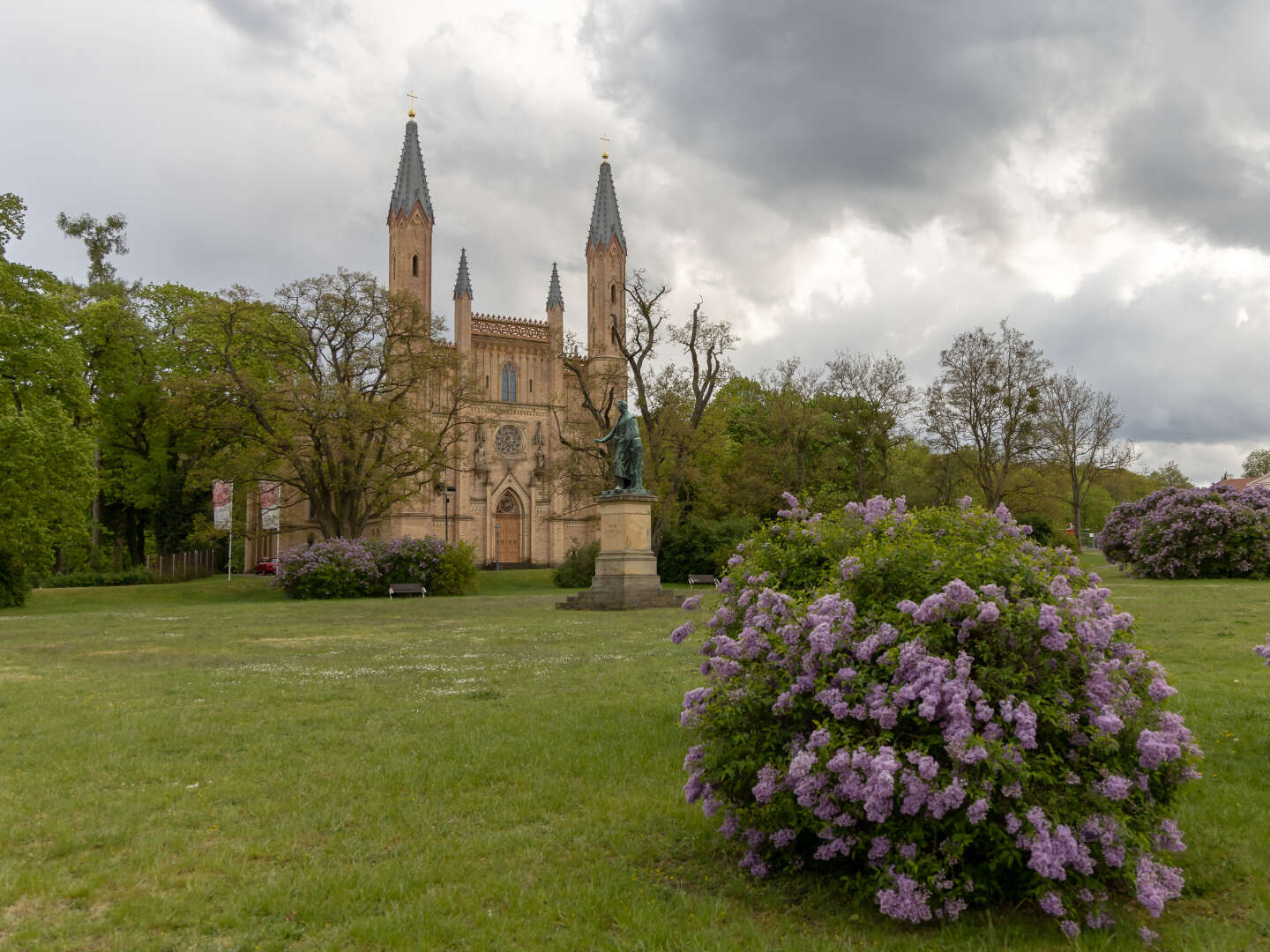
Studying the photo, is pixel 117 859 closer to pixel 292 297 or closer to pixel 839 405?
pixel 292 297

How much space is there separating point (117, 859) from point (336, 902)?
1.38 meters

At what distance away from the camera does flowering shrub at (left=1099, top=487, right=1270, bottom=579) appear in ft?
90.3

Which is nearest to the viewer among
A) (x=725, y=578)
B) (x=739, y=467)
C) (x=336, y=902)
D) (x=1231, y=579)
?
(x=336, y=902)

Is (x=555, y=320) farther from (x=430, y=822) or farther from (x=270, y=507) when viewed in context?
(x=430, y=822)

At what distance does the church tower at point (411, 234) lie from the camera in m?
55.4

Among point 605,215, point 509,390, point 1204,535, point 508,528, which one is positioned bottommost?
point 1204,535

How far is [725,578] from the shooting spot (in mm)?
5582

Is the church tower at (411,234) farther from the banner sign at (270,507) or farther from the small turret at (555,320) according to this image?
the banner sign at (270,507)

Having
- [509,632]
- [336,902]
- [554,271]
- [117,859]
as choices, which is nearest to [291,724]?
[117,859]

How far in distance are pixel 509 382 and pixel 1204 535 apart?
1797 inches

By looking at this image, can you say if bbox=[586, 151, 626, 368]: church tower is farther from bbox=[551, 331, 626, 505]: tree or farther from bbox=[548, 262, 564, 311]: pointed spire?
bbox=[551, 331, 626, 505]: tree

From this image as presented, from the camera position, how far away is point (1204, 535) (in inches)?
1102

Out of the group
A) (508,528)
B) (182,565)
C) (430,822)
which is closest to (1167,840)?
(430,822)

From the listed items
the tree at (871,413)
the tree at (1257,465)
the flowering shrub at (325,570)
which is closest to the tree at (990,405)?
the tree at (871,413)
